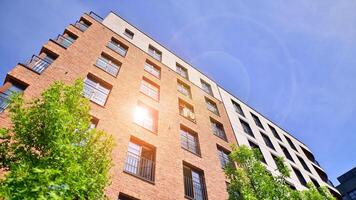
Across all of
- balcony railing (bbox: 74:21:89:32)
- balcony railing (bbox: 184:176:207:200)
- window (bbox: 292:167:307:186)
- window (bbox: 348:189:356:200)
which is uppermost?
balcony railing (bbox: 74:21:89:32)

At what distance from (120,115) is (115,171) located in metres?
3.54

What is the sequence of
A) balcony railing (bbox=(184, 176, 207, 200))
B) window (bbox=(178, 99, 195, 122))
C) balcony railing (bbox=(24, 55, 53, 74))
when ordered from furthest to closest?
window (bbox=(178, 99, 195, 122))
balcony railing (bbox=(184, 176, 207, 200))
balcony railing (bbox=(24, 55, 53, 74))

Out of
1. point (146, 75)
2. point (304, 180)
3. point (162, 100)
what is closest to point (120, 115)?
point (162, 100)

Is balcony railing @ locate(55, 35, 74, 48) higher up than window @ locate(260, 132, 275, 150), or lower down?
lower down

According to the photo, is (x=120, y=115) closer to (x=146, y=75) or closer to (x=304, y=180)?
(x=146, y=75)

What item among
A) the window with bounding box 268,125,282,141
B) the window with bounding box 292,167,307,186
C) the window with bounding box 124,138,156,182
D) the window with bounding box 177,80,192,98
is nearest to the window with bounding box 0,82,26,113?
the window with bounding box 124,138,156,182

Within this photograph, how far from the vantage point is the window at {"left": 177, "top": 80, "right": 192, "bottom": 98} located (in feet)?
68.8

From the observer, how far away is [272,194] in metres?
9.62

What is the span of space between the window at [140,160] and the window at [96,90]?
10.1 feet

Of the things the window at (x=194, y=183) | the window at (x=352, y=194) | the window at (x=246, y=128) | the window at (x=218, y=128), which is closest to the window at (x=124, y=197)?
the window at (x=194, y=183)

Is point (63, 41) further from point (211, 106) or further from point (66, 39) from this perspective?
point (211, 106)

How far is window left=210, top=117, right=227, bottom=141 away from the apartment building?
8 centimetres

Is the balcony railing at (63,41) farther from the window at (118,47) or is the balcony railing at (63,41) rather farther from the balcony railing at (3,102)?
the balcony railing at (3,102)

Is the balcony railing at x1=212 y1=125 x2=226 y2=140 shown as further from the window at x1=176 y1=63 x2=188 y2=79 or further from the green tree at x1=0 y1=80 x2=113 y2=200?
the green tree at x1=0 y1=80 x2=113 y2=200
